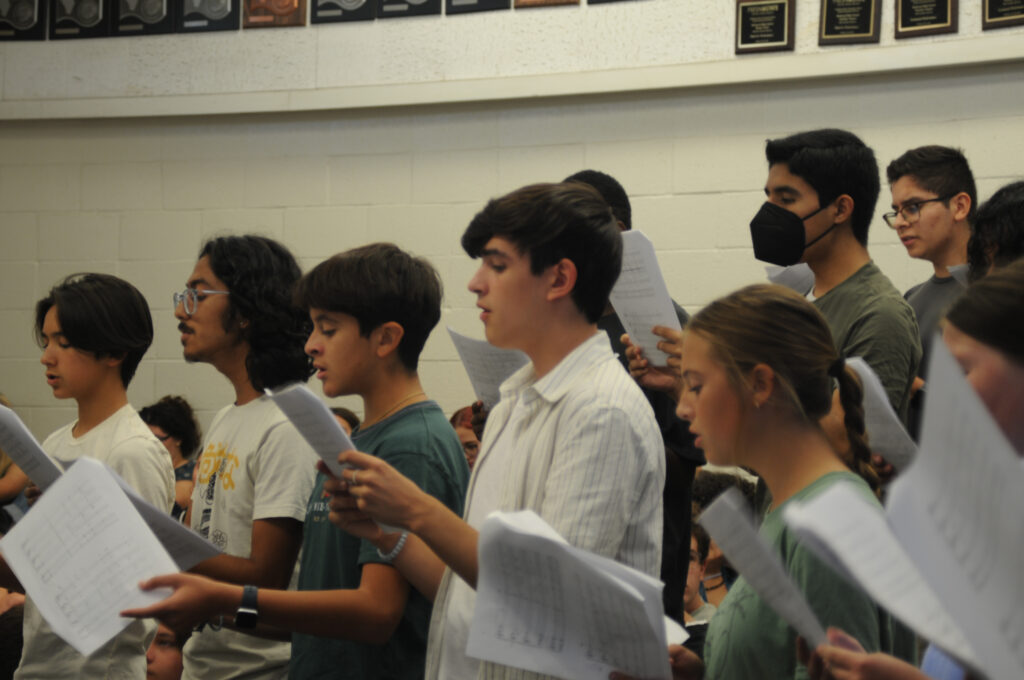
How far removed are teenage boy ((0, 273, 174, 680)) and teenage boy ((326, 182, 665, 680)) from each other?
3.36 ft

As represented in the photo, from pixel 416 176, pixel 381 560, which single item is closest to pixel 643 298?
pixel 381 560

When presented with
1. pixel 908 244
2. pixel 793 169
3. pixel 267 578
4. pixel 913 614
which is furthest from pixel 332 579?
pixel 908 244

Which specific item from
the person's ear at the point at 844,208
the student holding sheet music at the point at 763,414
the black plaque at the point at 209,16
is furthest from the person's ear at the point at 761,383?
the black plaque at the point at 209,16

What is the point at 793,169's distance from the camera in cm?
267

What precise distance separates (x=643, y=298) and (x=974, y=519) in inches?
57.1

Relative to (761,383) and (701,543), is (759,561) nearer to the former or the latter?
(761,383)

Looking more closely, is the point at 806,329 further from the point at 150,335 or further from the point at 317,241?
the point at 317,241

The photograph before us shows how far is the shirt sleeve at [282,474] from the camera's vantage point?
221 centimetres

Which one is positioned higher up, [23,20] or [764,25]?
[23,20]

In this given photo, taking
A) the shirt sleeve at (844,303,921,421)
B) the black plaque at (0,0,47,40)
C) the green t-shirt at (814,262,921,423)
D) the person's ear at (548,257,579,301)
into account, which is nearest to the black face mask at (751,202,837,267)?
the green t-shirt at (814,262,921,423)

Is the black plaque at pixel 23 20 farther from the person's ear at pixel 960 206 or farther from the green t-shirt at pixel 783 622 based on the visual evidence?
the green t-shirt at pixel 783 622

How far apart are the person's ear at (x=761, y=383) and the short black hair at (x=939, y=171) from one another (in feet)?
6.41

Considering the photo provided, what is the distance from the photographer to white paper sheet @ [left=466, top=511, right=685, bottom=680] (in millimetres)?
1271

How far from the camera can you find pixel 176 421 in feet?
16.4
